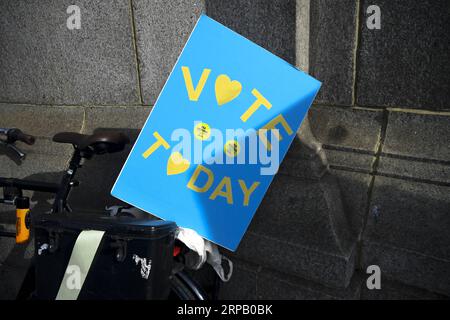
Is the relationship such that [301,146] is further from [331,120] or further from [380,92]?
[380,92]

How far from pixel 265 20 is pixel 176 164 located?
1.41 m

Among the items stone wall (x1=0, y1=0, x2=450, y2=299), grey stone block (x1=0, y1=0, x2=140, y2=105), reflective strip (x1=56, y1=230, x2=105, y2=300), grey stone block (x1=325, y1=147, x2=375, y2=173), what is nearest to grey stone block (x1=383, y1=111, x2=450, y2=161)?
stone wall (x1=0, y1=0, x2=450, y2=299)

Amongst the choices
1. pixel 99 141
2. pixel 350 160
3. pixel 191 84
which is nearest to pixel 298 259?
pixel 350 160

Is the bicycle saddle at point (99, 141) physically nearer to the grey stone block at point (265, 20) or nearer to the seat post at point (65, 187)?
the seat post at point (65, 187)

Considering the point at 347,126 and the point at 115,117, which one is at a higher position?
the point at 115,117

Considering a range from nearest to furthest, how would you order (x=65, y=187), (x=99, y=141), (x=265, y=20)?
(x=99, y=141), (x=65, y=187), (x=265, y=20)

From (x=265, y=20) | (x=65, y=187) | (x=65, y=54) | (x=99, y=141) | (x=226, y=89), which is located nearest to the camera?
(x=226, y=89)

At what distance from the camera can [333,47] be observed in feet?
9.57

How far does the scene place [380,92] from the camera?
2.81 metres

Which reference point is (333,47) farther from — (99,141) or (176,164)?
(99,141)
